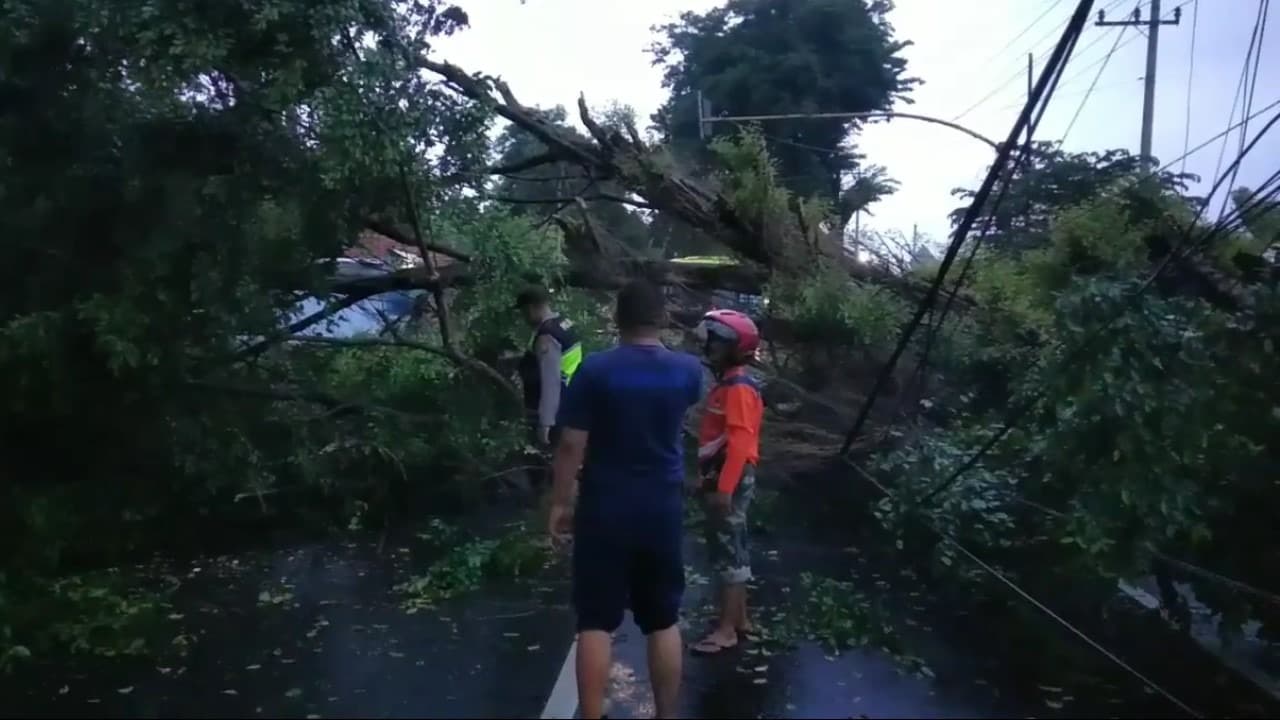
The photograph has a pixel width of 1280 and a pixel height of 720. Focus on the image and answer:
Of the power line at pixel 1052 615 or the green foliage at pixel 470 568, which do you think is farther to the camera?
the green foliage at pixel 470 568

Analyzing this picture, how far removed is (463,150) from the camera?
8812 mm

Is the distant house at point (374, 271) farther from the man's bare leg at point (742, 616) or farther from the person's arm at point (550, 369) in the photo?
the man's bare leg at point (742, 616)

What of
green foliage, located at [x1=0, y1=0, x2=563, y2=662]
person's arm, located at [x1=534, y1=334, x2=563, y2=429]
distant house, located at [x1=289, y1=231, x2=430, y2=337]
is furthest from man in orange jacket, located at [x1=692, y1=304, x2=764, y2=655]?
distant house, located at [x1=289, y1=231, x2=430, y2=337]

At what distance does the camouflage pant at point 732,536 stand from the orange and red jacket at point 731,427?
17cm

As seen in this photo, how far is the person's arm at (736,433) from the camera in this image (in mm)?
5859

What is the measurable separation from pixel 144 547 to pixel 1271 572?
22.4 feet

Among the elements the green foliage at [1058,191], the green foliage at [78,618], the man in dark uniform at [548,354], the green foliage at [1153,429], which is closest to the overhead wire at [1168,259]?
the green foliage at [1153,429]

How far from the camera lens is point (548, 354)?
8.59 metres

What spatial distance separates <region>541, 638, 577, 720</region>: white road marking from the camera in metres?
5.24

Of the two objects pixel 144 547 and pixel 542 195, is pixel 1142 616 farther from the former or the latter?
pixel 542 195

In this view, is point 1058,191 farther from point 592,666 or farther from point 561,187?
point 592,666

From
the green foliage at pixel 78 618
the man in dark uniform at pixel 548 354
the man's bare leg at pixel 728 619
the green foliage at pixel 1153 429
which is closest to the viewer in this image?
the man's bare leg at pixel 728 619

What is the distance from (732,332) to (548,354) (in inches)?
109

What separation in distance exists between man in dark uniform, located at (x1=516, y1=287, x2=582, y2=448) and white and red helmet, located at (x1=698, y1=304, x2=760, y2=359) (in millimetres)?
2328
